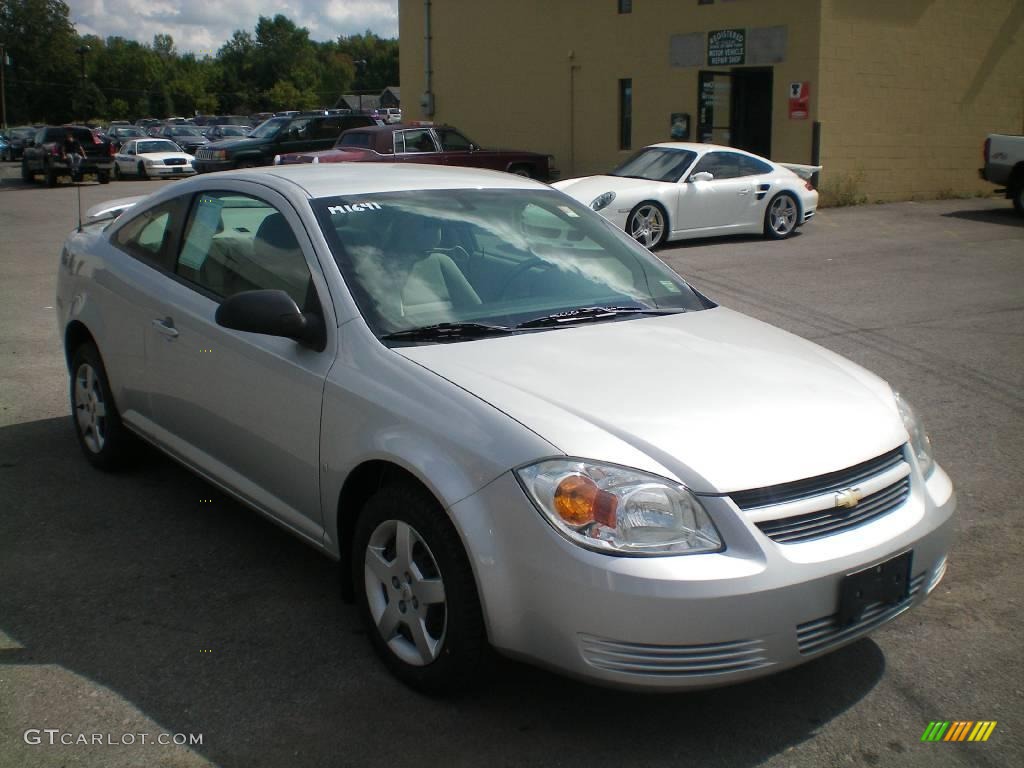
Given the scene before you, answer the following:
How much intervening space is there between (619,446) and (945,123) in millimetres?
21100

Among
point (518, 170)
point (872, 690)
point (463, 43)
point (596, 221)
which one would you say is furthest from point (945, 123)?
point (872, 690)

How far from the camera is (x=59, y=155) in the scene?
2947cm

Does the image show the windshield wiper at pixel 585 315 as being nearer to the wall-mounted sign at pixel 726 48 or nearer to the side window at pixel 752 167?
the side window at pixel 752 167

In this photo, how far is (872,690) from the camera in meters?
3.54

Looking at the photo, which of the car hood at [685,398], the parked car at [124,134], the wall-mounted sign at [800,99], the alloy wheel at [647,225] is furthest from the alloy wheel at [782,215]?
the parked car at [124,134]

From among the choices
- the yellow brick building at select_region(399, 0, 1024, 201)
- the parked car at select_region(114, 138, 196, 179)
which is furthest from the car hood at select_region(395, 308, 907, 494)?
the parked car at select_region(114, 138, 196, 179)

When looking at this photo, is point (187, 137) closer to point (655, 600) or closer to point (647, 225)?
point (647, 225)

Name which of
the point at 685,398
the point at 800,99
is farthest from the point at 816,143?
the point at 685,398

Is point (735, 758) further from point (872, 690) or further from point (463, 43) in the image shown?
point (463, 43)

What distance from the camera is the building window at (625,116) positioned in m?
23.9

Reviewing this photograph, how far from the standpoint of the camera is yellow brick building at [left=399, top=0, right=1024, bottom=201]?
Answer: 65.9ft

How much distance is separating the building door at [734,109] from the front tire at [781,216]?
5880mm

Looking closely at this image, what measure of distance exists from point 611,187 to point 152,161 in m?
22.4

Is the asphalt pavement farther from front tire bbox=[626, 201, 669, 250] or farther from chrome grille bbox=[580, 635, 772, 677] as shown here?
front tire bbox=[626, 201, 669, 250]
